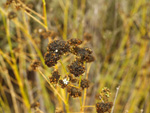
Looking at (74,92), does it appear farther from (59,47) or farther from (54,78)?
(59,47)

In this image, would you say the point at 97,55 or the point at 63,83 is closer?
the point at 63,83

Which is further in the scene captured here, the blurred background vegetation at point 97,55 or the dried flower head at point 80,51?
the blurred background vegetation at point 97,55

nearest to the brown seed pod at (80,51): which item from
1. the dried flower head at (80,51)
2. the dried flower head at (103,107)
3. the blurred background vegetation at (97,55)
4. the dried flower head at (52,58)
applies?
the dried flower head at (80,51)

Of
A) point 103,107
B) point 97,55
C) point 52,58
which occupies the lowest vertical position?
point 103,107

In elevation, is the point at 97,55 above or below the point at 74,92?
above

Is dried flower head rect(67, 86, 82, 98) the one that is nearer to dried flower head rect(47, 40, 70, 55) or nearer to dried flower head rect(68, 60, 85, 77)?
dried flower head rect(68, 60, 85, 77)

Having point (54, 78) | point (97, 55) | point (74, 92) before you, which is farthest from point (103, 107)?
point (97, 55)

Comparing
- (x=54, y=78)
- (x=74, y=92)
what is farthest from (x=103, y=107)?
(x=54, y=78)

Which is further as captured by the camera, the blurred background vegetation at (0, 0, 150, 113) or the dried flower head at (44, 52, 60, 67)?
the blurred background vegetation at (0, 0, 150, 113)

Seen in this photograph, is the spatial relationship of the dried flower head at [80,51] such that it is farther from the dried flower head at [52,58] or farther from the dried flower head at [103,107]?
the dried flower head at [103,107]

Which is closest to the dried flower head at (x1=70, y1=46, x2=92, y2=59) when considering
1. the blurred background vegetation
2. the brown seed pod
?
the brown seed pod

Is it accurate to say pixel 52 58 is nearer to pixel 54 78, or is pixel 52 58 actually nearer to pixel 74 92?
pixel 54 78
